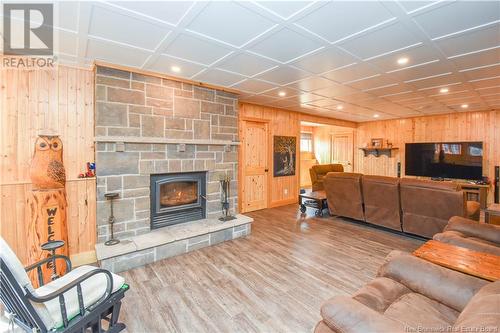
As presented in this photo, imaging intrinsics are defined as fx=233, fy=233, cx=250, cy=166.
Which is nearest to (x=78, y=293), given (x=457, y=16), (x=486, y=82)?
(x=457, y=16)

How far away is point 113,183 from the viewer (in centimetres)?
326

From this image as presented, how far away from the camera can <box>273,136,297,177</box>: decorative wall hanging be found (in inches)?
251

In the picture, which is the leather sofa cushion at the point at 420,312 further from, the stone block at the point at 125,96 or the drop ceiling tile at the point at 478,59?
the stone block at the point at 125,96

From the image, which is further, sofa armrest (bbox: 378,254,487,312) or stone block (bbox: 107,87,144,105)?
stone block (bbox: 107,87,144,105)

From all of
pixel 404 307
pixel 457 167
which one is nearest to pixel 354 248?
pixel 404 307

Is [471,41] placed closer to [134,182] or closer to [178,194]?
[178,194]

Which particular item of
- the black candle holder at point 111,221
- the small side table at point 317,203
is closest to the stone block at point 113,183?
the black candle holder at point 111,221

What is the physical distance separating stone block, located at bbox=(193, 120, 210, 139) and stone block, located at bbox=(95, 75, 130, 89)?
1.14 m

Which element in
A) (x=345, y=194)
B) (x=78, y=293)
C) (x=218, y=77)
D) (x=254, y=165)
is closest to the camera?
(x=78, y=293)

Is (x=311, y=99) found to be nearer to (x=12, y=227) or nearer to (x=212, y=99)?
(x=212, y=99)

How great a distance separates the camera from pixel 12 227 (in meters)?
Answer: 2.79

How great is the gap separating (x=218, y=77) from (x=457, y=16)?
2849 millimetres

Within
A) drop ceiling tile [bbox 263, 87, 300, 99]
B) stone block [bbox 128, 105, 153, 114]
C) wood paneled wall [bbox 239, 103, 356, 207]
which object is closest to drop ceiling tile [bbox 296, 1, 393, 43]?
drop ceiling tile [bbox 263, 87, 300, 99]

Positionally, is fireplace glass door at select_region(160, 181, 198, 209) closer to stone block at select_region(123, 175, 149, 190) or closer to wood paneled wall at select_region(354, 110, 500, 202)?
stone block at select_region(123, 175, 149, 190)
